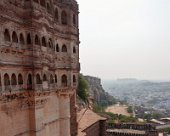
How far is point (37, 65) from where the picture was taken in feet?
70.5

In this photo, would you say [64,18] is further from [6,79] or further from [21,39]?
[6,79]

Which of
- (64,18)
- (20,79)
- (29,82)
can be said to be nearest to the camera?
(20,79)

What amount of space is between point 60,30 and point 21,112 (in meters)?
7.09

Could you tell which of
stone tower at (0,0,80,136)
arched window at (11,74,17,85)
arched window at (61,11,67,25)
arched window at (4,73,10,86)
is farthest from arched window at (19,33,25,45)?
arched window at (61,11,67,25)

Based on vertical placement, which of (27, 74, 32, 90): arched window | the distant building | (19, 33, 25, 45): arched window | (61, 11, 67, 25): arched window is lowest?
the distant building

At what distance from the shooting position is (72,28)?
86.9 ft

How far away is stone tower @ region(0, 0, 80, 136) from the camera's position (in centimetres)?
1948

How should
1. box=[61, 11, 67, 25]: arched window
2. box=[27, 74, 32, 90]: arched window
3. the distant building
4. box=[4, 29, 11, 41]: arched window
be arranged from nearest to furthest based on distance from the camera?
box=[4, 29, 11, 41]: arched window
box=[27, 74, 32, 90]: arched window
box=[61, 11, 67, 25]: arched window
the distant building

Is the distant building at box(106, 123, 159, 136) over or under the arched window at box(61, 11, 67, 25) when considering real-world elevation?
under

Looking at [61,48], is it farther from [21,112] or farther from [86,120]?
[86,120]

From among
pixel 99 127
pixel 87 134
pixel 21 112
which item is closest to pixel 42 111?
pixel 21 112

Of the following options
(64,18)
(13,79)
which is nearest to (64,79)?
(64,18)

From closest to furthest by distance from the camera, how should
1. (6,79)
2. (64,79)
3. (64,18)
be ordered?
(6,79) → (64,79) → (64,18)

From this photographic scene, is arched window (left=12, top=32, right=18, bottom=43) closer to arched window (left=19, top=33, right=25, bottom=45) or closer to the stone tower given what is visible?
the stone tower
